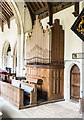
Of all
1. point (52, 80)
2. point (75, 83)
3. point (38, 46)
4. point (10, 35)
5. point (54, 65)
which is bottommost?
point (75, 83)

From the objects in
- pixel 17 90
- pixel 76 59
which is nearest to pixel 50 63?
pixel 76 59

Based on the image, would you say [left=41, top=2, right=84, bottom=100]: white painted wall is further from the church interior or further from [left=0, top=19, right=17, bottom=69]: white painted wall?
[left=0, top=19, right=17, bottom=69]: white painted wall

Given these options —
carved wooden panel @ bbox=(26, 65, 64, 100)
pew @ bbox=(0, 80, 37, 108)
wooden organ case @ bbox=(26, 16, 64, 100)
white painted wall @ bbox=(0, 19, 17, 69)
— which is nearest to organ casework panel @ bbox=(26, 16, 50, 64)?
wooden organ case @ bbox=(26, 16, 64, 100)

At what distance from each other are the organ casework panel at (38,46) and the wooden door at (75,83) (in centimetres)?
119

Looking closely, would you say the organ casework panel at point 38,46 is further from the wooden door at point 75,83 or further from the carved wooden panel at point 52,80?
the wooden door at point 75,83

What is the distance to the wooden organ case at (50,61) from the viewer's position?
5652 mm

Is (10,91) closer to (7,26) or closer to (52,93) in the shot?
(52,93)

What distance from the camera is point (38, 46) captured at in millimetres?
6285

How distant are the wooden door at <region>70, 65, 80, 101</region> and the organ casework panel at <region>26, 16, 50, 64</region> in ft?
3.92

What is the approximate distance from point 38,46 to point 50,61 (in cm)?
107

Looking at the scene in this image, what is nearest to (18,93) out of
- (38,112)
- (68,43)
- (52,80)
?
(38,112)

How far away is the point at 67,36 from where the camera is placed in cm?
589

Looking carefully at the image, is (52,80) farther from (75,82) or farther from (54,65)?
(75,82)

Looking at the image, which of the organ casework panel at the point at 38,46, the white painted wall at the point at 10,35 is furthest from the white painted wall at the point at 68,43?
the white painted wall at the point at 10,35
